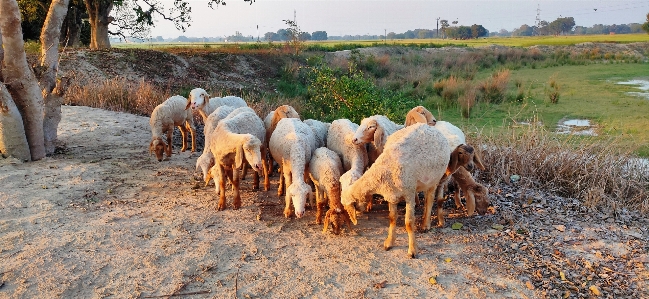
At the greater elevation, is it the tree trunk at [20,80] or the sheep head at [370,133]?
the tree trunk at [20,80]

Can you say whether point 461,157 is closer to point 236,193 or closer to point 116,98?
point 236,193

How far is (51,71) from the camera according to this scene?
8.45m

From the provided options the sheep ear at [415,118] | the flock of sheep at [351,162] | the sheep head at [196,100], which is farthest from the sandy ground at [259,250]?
the sheep head at [196,100]

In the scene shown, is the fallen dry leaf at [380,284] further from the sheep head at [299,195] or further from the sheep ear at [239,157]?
the sheep ear at [239,157]

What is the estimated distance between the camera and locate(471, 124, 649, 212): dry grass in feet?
22.4

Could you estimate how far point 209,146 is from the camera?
6.54 metres

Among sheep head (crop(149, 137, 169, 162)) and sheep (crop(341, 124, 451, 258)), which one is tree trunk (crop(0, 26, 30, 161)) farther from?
sheep (crop(341, 124, 451, 258))

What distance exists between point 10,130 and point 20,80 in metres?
0.84

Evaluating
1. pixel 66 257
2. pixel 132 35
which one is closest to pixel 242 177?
pixel 66 257

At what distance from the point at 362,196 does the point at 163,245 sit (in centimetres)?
220

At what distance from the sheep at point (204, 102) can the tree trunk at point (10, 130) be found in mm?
2645

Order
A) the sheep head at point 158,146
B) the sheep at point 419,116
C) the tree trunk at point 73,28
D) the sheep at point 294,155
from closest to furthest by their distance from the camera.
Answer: the sheep at point 294,155
the sheep at point 419,116
the sheep head at point 158,146
the tree trunk at point 73,28

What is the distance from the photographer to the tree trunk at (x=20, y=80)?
7.52 m

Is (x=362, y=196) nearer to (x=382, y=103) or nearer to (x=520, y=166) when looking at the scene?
(x=520, y=166)
